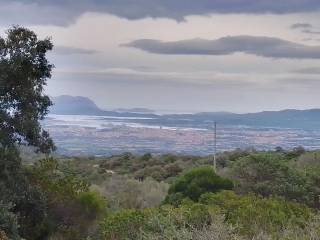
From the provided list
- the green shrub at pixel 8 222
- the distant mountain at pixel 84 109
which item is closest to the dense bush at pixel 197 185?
the green shrub at pixel 8 222

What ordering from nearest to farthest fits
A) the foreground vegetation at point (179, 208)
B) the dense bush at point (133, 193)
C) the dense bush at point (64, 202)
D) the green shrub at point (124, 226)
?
the foreground vegetation at point (179, 208) < the green shrub at point (124, 226) < the dense bush at point (64, 202) < the dense bush at point (133, 193)

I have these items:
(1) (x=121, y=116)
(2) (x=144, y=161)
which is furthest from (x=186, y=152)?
(1) (x=121, y=116)

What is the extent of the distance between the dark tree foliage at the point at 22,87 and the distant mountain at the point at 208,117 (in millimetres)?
37271

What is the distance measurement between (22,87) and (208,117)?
150ft

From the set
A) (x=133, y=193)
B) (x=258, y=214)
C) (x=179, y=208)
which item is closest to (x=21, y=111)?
(x=179, y=208)

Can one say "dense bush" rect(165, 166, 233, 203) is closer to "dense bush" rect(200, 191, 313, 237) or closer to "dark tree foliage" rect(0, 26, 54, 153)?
"dense bush" rect(200, 191, 313, 237)

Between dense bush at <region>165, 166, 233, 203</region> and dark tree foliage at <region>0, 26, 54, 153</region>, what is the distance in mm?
9338

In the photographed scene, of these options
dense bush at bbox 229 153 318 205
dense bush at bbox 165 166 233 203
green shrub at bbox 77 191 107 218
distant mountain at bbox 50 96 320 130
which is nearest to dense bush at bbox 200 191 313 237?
green shrub at bbox 77 191 107 218

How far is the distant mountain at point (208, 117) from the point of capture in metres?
59.8

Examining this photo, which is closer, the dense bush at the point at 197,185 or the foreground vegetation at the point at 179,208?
the foreground vegetation at the point at 179,208

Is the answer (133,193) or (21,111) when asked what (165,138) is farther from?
(21,111)

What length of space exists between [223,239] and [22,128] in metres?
7.66

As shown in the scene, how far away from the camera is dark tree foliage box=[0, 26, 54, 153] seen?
643 inches

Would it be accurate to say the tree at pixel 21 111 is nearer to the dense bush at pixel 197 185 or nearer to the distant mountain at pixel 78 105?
the dense bush at pixel 197 185
